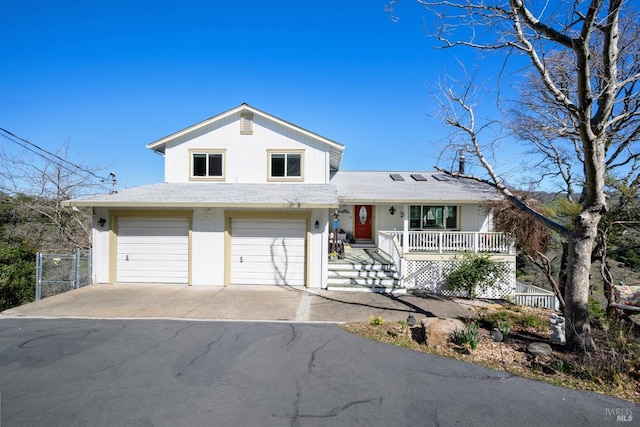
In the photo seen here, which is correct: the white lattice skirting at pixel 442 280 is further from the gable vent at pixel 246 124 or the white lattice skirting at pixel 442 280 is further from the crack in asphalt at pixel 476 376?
the gable vent at pixel 246 124

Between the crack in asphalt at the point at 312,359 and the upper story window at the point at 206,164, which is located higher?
the upper story window at the point at 206,164

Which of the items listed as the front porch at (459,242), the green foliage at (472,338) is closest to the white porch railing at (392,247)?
the front porch at (459,242)

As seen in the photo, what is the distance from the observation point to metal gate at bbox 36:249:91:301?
362 inches

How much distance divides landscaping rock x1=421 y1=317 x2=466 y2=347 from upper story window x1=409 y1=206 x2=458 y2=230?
8.55 m

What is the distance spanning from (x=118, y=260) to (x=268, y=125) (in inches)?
310

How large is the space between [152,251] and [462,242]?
1162 cm

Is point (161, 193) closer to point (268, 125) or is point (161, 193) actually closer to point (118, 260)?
point (118, 260)

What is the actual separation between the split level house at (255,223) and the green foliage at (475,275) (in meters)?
0.55

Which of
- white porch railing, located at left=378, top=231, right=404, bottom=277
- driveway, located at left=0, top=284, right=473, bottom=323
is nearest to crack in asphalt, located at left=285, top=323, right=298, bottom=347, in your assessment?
driveway, located at left=0, top=284, right=473, bottom=323

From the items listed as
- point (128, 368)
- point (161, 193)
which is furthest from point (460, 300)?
point (161, 193)

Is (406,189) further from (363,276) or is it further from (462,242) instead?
(363,276)

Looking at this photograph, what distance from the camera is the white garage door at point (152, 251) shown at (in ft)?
34.2

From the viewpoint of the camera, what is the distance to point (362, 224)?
1579 centimetres

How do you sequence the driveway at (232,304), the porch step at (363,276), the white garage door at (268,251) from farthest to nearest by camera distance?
the white garage door at (268,251), the porch step at (363,276), the driveway at (232,304)
